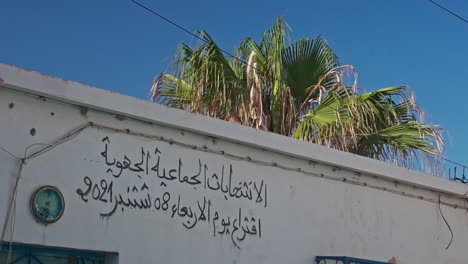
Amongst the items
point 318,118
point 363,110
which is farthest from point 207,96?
point 363,110

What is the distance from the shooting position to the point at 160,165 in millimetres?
6477

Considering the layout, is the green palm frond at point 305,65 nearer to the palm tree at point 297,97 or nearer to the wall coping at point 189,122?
the palm tree at point 297,97

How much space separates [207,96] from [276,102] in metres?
1.06

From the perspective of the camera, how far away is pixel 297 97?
35.8ft

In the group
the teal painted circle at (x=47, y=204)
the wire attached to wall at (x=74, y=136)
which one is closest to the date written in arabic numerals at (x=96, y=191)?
the teal painted circle at (x=47, y=204)

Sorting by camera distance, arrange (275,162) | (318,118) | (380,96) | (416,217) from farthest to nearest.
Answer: (380,96) < (318,118) < (416,217) < (275,162)

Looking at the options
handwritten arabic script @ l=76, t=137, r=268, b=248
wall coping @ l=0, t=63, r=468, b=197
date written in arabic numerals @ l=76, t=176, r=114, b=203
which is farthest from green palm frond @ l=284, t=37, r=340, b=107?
date written in arabic numerals @ l=76, t=176, r=114, b=203

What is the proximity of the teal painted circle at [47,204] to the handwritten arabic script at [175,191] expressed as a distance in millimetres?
222

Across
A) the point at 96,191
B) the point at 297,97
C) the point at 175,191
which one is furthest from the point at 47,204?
the point at 297,97

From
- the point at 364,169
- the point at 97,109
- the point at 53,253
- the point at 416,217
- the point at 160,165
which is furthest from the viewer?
the point at 416,217

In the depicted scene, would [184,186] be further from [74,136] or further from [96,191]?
[74,136]

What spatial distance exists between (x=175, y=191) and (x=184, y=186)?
125 mm

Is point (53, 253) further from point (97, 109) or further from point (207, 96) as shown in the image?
point (207, 96)

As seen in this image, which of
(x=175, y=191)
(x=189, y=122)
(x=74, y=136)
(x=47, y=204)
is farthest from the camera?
(x=189, y=122)
